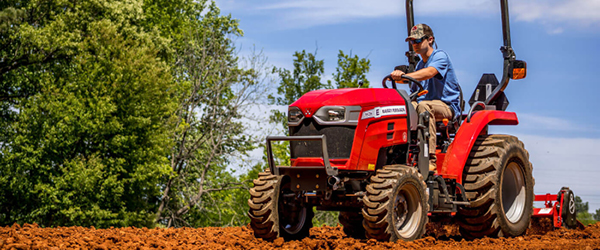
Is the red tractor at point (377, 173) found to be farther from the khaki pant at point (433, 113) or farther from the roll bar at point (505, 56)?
the roll bar at point (505, 56)

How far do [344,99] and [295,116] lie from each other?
534 mm

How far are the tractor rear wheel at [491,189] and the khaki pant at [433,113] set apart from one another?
0.52m

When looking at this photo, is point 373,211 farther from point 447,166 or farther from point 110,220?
point 110,220

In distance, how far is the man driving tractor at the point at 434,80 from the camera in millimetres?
7148

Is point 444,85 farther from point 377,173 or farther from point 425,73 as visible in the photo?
point 377,173

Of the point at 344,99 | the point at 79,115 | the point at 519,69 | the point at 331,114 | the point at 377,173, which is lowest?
the point at 377,173

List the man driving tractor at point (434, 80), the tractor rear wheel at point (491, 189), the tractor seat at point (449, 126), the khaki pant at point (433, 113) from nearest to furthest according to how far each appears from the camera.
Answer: the khaki pant at point (433, 113) < the man driving tractor at point (434, 80) < the tractor rear wheel at point (491, 189) < the tractor seat at point (449, 126)

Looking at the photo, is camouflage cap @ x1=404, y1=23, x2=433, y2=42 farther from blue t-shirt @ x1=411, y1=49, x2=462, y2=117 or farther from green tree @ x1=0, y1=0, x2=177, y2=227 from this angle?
green tree @ x1=0, y1=0, x2=177, y2=227

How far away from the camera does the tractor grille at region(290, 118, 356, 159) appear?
20.4ft

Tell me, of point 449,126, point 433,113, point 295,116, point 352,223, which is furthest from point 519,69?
point 295,116

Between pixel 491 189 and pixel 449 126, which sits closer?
pixel 491 189

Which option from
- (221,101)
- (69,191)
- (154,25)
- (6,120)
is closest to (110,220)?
(69,191)

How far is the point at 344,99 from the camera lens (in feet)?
20.4

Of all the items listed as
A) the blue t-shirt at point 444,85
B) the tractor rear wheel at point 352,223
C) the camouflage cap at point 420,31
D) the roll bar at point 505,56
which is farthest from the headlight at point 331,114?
the roll bar at point 505,56
